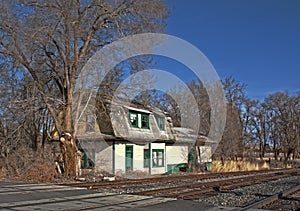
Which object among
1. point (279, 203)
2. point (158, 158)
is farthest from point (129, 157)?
point (279, 203)

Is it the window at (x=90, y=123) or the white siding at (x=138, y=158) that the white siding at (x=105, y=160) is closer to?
the window at (x=90, y=123)

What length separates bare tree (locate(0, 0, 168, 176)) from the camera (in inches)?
874

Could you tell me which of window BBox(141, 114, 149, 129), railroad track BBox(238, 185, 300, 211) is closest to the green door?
window BBox(141, 114, 149, 129)

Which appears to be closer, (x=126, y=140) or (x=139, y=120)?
(x=126, y=140)

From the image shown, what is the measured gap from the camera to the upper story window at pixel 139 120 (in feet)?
98.3

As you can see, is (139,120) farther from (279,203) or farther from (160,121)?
(279,203)

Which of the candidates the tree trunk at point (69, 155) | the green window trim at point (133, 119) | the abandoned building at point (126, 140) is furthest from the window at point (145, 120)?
the tree trunk at point (69, 155)

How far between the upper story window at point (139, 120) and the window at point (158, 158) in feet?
7.59

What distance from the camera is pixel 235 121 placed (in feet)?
154

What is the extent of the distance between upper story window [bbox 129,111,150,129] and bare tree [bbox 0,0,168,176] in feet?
21.7

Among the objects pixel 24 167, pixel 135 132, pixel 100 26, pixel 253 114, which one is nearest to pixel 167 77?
pixel 135 132

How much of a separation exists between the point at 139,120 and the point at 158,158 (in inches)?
158

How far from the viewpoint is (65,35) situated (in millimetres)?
22938

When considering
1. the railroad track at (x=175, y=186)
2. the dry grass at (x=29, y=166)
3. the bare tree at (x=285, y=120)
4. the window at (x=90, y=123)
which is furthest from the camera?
the bare tree at (x=285, y=120)
